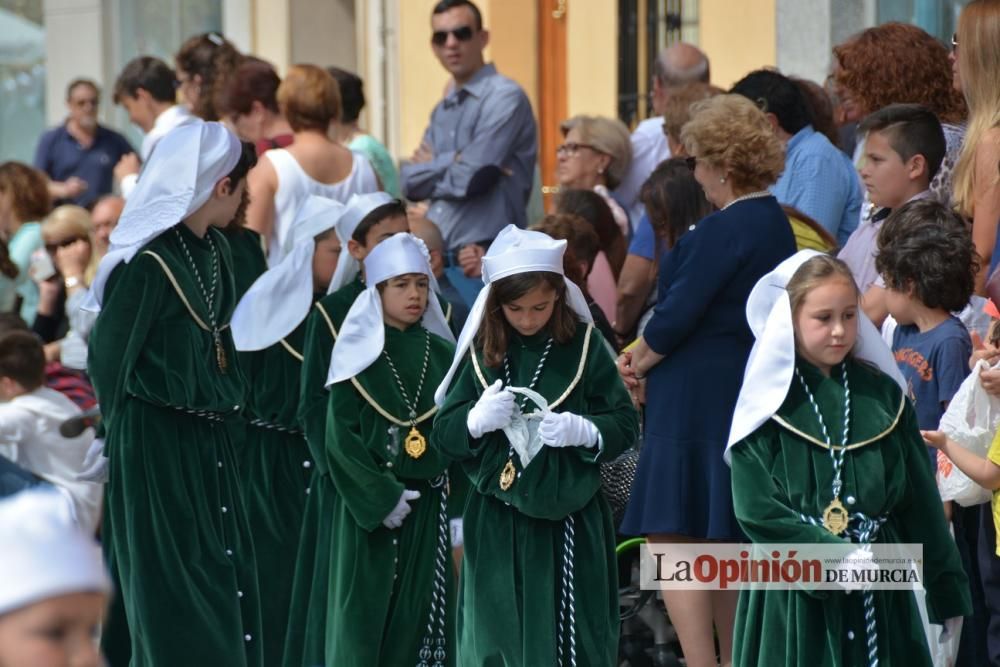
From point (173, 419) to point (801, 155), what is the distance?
2755mm

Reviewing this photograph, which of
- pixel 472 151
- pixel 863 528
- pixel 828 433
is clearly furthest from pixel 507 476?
pixel 472 151

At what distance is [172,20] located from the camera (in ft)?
52.5

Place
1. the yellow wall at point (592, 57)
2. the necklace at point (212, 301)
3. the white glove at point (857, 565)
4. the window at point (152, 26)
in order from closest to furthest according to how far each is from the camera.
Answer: the white glove at point (857, 565), the necklace at point (212, 301), the yellow wall at point (592, 57), the window at point (152, 26)

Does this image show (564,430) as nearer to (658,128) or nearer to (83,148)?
(658,128)

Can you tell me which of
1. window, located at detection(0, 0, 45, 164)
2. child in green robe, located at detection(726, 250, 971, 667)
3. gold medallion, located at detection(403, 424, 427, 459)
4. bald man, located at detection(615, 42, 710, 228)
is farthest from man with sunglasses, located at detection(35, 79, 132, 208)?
child in green robe, located at detection(726, 250, 971, 667)

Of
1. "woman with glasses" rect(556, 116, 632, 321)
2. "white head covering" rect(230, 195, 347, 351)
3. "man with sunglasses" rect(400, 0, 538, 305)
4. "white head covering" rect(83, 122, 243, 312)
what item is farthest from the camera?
"woman with glasses" rect(556, 116, 632, 321)

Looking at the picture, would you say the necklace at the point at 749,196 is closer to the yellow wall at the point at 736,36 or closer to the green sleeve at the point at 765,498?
the green sleeve at the point at 765,498

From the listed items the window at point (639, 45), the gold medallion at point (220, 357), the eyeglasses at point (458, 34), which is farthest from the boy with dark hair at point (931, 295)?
the window at point (639, 45)

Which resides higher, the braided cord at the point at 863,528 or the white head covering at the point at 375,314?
the white head covering at the point at 375,314

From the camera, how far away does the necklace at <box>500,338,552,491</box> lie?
5.87m

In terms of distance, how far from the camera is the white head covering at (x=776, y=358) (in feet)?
17.7

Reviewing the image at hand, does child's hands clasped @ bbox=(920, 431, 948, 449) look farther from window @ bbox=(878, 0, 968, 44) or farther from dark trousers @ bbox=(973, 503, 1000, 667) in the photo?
window @ bbox=(878, 0, 968, 44)

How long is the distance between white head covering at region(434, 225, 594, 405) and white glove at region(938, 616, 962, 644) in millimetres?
1442

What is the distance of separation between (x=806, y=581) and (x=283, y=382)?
272 centimetres
